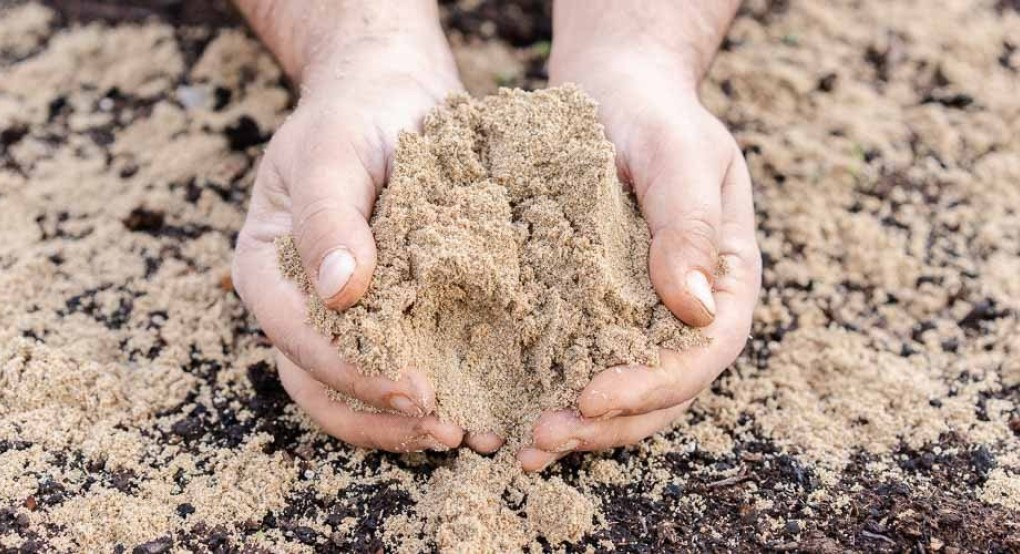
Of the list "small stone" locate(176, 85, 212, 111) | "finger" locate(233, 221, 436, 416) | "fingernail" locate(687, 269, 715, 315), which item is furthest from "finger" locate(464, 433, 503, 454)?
"small stone" locate(176, 85, 212, 111)

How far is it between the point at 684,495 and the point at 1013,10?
8.56ft

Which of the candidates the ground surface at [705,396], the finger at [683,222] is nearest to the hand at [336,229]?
the ground surface at [705,396]

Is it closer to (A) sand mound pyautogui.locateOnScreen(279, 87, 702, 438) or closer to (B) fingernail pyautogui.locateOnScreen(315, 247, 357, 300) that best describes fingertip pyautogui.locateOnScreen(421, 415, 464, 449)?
(A) sand mound pyautogui.locateOnScreen(279, 87, 702, 438)

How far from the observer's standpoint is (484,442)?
6.23ft

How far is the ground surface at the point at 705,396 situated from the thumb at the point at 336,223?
0.42 metres

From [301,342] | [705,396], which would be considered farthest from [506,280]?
[705,396]

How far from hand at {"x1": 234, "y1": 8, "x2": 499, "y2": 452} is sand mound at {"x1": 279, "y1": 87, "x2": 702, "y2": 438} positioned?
0.14ft

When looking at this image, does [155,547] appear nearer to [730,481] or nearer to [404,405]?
[404,405]

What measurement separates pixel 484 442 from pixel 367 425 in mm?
234

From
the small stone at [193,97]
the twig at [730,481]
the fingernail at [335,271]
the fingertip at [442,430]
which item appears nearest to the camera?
the fingernail at [335,271]

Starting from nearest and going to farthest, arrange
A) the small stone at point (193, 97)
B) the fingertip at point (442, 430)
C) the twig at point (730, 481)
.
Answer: the fingertip at point (442, 430) → the twig at point (730, 481) → the small stone at point (193, 97)

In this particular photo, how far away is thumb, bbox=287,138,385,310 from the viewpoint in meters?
1.76

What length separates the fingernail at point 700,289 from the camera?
6.07ft

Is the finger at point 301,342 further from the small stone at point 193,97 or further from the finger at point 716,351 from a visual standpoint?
the small stone at point 193,97
